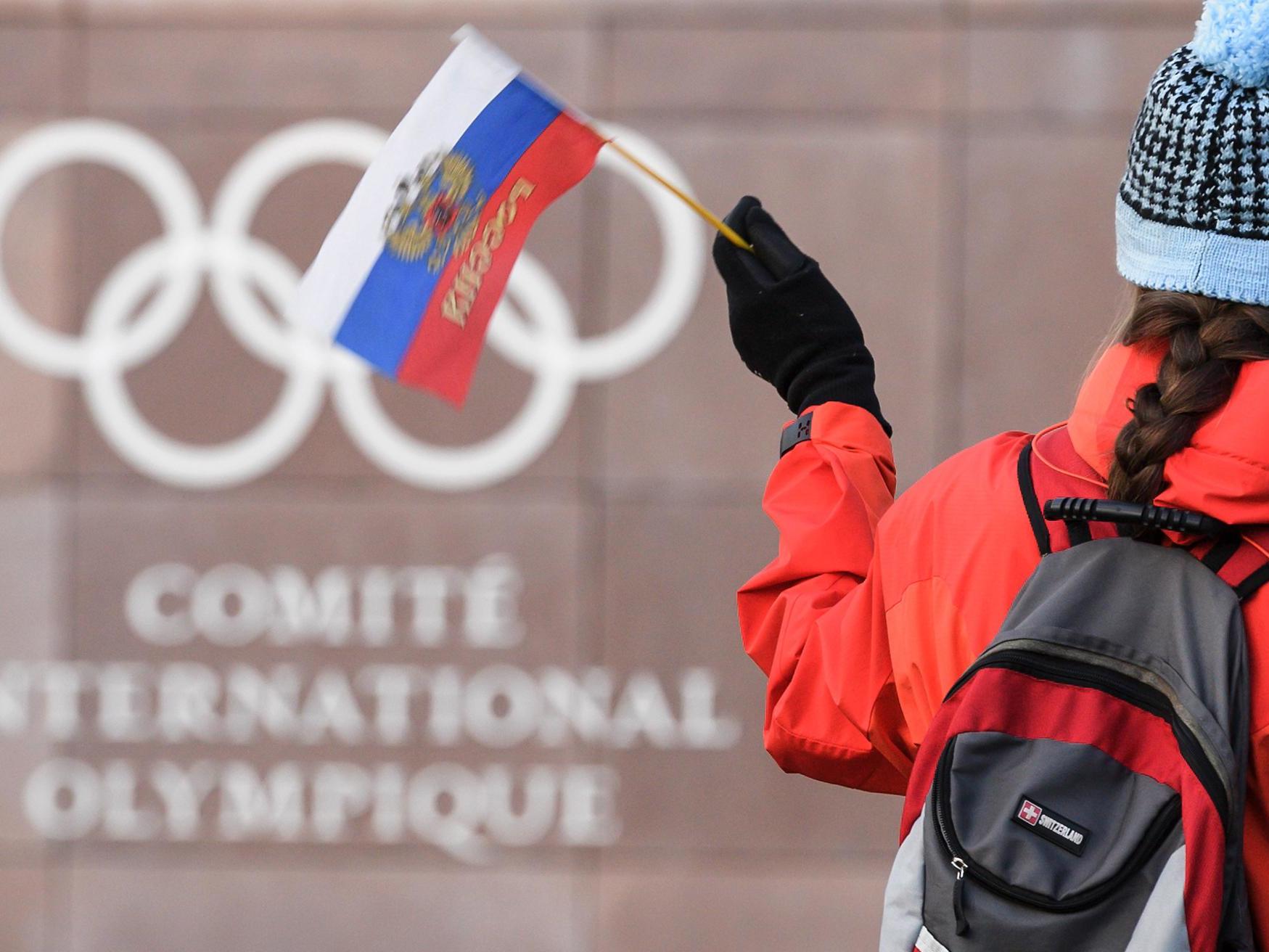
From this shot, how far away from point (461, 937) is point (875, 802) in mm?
1378

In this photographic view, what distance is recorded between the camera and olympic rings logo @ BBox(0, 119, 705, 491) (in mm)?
4637

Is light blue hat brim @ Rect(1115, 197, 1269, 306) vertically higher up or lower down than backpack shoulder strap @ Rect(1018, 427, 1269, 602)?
higher up

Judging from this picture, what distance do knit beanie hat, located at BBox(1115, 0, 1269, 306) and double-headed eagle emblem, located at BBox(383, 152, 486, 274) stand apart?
960 millimetres

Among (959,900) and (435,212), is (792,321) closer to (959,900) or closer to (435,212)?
(435,212)

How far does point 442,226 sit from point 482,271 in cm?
8

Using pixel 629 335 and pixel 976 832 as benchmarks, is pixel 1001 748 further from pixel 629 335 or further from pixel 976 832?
pixel 629 335

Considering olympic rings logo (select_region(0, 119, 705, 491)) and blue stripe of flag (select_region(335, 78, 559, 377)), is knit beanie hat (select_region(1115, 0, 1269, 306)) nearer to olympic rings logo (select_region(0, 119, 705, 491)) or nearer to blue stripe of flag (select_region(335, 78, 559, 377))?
blue stripe of flag (select_region(335, 78, 559, 377))

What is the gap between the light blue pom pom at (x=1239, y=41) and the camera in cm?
140

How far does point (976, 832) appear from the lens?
1366 mm

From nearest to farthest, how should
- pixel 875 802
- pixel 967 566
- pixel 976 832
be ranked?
pixel 976 832
pixel 967 566
pixel 875 802

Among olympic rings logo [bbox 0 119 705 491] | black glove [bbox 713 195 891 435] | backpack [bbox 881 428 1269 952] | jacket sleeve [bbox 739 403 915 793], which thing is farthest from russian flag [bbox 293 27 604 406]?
olympic rings logo [bbox 0 119 705 491]

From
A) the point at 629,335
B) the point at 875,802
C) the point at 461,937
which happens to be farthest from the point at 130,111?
the point at 875,802

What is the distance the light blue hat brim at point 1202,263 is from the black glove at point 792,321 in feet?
1.64

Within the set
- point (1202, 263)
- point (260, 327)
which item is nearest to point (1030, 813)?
point (1202, 263)
